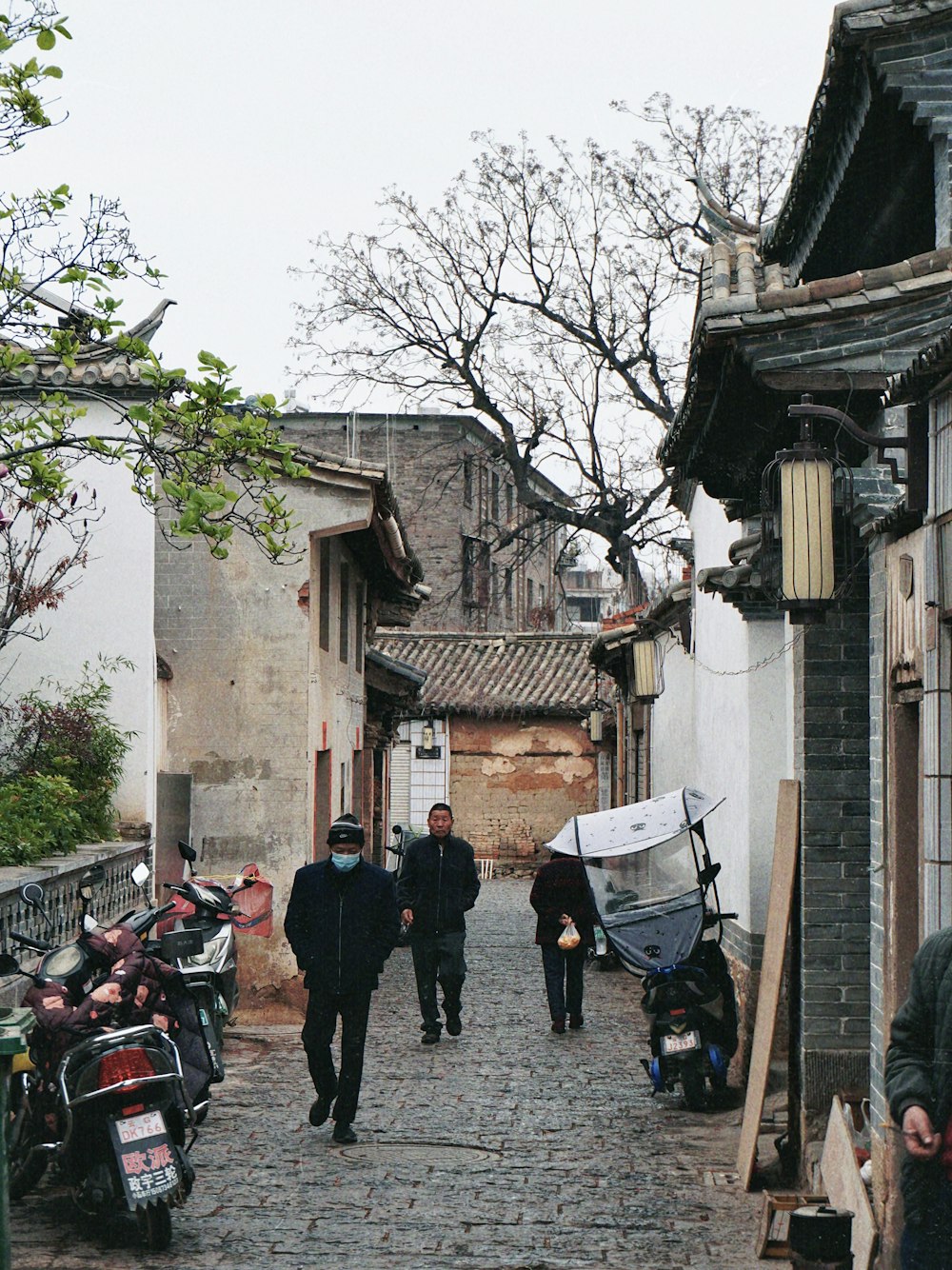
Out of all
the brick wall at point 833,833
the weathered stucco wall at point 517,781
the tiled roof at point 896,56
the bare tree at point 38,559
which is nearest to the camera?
the tiled roof at point 896,56

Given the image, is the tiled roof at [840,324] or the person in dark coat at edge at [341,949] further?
the person in dark coat at edge at [341,949]

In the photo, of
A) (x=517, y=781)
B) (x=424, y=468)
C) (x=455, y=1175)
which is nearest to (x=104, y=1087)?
(x=455, y=1175)

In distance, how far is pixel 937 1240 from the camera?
4719 millimetres

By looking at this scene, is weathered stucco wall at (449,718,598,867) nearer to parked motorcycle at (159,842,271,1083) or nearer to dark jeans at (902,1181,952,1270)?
parked motorcycle at (159,842,271,1083)

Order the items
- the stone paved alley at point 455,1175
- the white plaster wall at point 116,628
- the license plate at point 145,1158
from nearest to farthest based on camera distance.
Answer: the license plate at point 145,1158
the stone paved alley at point 455,1175
the white plaster wall at point 116,628

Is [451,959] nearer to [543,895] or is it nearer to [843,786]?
[543,895]

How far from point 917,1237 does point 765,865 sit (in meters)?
7.30

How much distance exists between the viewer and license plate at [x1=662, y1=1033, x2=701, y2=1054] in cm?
1059

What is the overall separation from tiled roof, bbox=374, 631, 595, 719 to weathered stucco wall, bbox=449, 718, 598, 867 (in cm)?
56

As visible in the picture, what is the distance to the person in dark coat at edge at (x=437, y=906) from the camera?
13.6 meters

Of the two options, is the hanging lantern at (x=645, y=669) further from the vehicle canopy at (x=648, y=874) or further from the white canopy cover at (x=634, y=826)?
the white canopy cover at (x=634, y=826)

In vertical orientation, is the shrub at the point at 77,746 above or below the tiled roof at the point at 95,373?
below

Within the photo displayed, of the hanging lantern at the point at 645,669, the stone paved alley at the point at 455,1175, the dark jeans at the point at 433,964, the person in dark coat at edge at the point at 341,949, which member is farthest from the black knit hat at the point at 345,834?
the hanging lantern at the point at 645,669

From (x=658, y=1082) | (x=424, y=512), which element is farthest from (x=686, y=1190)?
(x=424, y=512)
